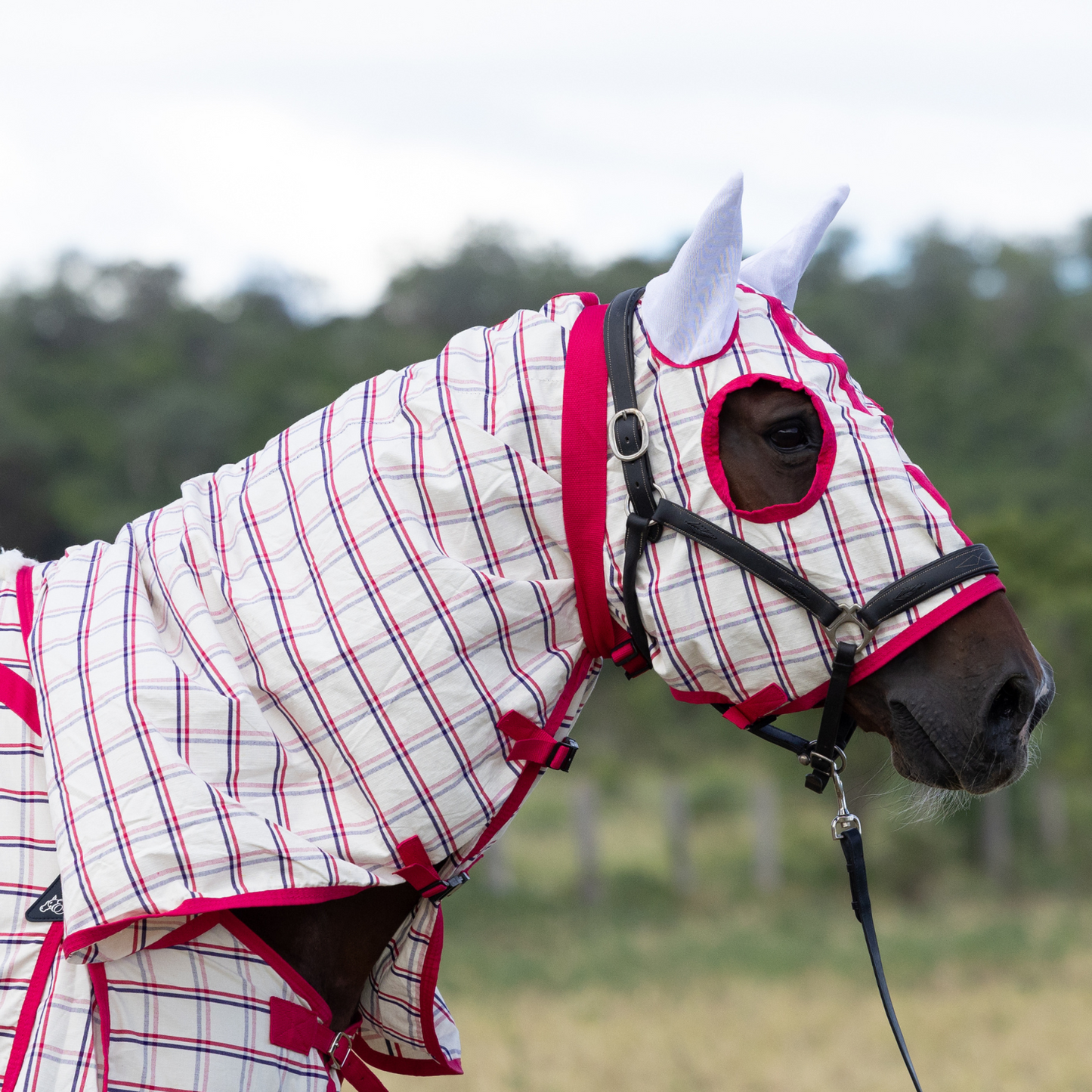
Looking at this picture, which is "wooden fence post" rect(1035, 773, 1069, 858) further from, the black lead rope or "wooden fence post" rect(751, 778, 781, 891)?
the black lead rope

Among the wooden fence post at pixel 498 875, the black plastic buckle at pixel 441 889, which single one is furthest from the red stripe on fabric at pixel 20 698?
the wooden fence post at pixel 498 875

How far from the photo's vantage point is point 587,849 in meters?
18.9

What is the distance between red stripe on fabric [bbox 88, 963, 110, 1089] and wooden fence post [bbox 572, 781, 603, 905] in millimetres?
17567

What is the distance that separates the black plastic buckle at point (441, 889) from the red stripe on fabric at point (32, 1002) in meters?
0.60

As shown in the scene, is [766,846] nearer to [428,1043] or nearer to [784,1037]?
[784,1037]

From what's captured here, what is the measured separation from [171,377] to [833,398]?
148 feet

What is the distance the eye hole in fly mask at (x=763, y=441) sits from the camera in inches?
80.0

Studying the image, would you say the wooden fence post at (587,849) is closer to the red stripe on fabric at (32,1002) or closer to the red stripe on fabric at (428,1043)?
the red stripe on fabric at (428,1043)

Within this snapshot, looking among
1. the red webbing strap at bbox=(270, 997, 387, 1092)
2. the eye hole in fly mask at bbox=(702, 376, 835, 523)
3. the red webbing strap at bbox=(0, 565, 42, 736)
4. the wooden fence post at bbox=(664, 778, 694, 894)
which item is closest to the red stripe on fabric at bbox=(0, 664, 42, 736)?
the red webbing strap at bbox=(0, 565, 42, 736)

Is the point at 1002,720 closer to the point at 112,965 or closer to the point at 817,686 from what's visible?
the point at 817,686

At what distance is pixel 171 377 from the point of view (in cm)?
4412

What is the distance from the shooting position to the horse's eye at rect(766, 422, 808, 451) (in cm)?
205

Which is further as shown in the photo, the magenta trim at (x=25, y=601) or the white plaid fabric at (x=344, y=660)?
the magenta trim at (x=25, y=601)

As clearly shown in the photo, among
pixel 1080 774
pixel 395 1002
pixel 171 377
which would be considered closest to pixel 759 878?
pixel 1080 774
